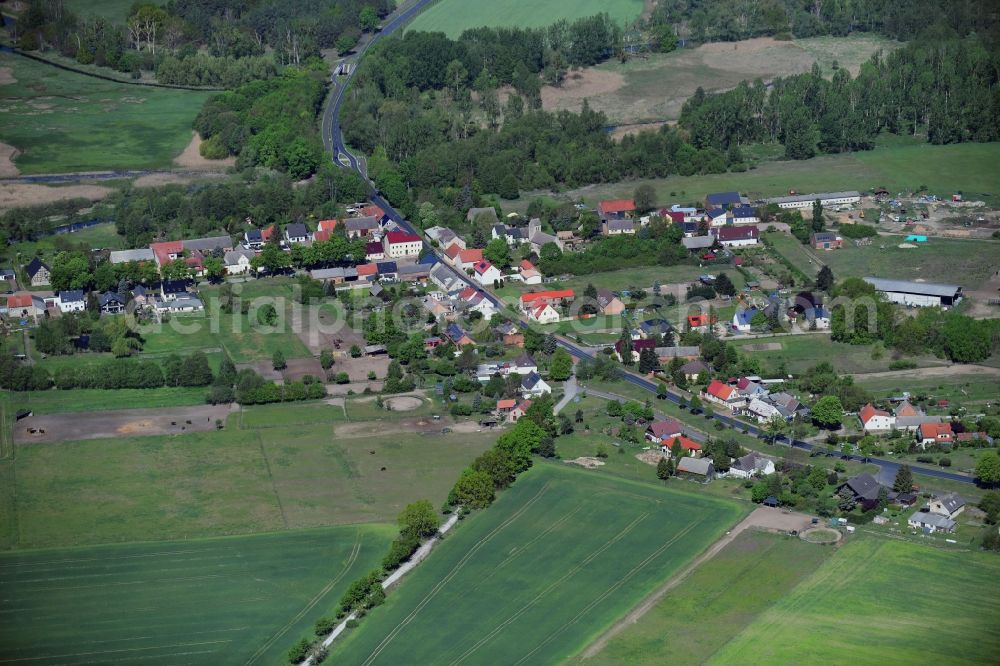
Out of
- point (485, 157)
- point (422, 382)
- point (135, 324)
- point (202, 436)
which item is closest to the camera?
point (202, 436)

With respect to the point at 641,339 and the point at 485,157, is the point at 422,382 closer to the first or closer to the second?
the point at 641,339

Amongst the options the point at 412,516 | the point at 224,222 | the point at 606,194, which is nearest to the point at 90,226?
the point at 224,222

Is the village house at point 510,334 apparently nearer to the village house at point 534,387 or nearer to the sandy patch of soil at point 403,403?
the village house at point 534,387

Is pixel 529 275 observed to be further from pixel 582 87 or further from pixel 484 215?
pixel 582 87

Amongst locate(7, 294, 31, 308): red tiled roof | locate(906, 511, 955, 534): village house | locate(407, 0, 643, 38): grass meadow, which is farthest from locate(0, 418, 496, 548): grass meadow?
locate(407, 0, 643, 38): grass meadow

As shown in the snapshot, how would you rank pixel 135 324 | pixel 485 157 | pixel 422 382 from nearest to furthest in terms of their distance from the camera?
1. pixel 422 382
2. pixel 135 324
3. pixel 485 157

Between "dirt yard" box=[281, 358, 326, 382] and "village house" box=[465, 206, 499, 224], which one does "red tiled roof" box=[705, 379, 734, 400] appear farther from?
"village house" box=[465, 206, 499, 224]

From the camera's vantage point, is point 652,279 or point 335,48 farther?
point 335,48
